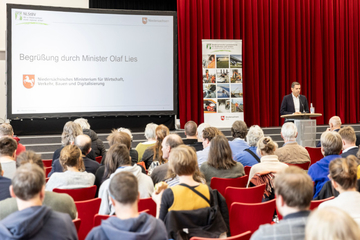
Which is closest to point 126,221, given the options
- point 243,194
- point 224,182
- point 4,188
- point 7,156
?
point 4,188

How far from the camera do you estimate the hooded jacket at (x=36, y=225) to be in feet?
5.52

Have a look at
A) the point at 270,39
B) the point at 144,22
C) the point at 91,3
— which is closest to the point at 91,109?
the point at 144,22

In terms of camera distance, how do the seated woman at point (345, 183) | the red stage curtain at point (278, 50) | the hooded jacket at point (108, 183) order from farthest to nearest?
the red stage curtain at point (278, 50) → the hooded jacket at point (108, 183) → the seated woman at point (345, 183)

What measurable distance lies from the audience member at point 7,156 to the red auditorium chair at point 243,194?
1883mm

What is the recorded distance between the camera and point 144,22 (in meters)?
8.49

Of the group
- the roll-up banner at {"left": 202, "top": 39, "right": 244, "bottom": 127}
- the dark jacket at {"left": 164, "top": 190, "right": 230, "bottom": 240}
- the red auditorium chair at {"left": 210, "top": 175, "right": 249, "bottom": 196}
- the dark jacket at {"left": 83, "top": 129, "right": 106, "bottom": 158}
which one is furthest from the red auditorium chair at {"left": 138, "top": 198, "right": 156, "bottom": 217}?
the roll-up banner at {"left": 202, "top": 39, "right": 244, "bottom": 127}

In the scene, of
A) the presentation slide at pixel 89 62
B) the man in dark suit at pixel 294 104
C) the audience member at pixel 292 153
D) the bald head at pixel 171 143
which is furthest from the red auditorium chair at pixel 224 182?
the presentation slide at pixel 89 62

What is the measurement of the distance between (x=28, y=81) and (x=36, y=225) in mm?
6693

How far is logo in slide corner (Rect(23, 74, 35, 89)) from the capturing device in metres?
7.76

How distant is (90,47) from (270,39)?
488cm

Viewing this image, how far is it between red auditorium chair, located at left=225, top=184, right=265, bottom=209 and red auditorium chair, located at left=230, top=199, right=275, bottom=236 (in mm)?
272

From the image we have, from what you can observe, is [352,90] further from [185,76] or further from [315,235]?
[315,235]

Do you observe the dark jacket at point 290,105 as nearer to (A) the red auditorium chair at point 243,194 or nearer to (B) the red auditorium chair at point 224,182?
(B) the red auditorium chair at point 224,182

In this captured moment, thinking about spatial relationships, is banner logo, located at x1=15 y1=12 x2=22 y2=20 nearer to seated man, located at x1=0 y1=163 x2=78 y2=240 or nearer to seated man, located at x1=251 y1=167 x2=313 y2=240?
seated man, located at x1=0 y1=163 x2=78 y2=240
